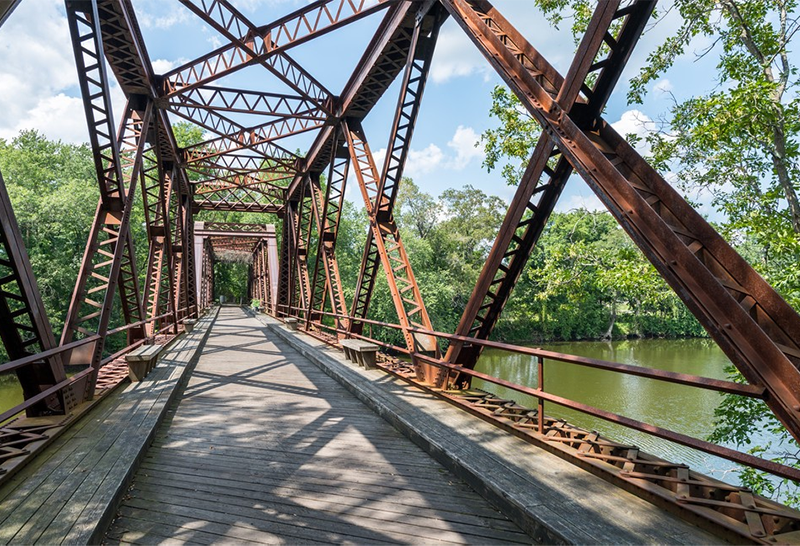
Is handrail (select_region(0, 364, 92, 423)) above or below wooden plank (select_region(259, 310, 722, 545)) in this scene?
above

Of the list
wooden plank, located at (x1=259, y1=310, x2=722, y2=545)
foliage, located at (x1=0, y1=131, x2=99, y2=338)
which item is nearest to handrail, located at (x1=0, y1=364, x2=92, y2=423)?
wooden plank, located at (x1=259, y1=310, x2=722, y2=545)

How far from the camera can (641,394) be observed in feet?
66.1

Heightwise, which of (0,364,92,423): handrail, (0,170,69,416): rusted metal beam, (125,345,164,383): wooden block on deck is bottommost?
(125,345,164,383): wooden block on deck

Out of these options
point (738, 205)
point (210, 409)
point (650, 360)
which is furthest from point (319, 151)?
point (650, 360)

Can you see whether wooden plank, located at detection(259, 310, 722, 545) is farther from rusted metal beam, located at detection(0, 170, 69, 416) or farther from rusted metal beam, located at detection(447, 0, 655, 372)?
rusted metal beam, located at detection(0, 170, 69, 416)

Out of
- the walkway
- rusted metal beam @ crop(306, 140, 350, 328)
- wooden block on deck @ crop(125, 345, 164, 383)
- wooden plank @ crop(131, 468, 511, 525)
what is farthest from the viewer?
rusted metal beam @ crop(306, 140, 350, 328)

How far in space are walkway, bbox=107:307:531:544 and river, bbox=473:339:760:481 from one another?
6.63 m

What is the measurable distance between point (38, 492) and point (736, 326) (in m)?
4.98

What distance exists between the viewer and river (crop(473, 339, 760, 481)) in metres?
14.7

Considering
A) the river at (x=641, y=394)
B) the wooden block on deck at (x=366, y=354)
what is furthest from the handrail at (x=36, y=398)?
the river at (x=641, y=394)

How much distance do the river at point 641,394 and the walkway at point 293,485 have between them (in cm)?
663

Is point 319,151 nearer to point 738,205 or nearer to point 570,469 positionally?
point 738,205

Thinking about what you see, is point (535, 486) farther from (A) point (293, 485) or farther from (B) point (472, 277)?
(B) point (472, 277)

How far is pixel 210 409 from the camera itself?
6.30 m
